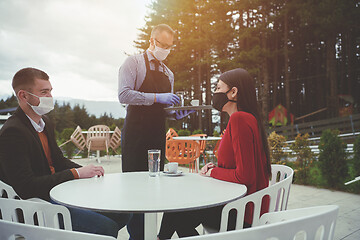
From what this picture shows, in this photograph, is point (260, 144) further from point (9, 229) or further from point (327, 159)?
point (327, 159)

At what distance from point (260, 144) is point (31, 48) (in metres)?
15.5

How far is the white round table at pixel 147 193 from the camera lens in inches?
44.1

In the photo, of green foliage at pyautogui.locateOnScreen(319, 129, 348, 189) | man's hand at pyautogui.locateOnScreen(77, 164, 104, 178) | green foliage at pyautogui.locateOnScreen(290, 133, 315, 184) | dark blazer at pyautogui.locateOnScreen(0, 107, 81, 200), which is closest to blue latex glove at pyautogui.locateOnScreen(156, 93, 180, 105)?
man's hand at pyautogui.locateOnScreen(77, 164, 104, 178)

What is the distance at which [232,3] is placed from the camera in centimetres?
1412

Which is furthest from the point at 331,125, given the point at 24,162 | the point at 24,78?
the point at 24,162

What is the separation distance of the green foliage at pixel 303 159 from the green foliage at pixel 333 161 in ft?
1.30

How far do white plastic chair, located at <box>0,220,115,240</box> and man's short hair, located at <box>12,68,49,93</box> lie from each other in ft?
4.54

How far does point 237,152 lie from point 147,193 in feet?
1.84

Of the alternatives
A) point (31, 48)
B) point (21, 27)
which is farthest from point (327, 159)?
point (31, 48)

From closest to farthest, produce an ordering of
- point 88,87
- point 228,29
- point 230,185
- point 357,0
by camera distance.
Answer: point 230,185 → point 357,0 → point 228,29 → point 88,87

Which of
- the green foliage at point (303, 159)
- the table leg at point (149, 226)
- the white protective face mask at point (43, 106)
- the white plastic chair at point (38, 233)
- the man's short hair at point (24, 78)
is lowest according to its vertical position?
the green foliage at point (303, 159)

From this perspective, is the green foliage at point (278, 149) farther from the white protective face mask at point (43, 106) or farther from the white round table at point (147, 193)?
the white protective face mask at point (43, 106)

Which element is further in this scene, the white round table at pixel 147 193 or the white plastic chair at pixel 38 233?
the white round table at pixel 147 193

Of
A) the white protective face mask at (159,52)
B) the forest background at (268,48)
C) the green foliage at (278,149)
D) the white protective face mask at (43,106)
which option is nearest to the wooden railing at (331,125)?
the forest background at (268,48)
